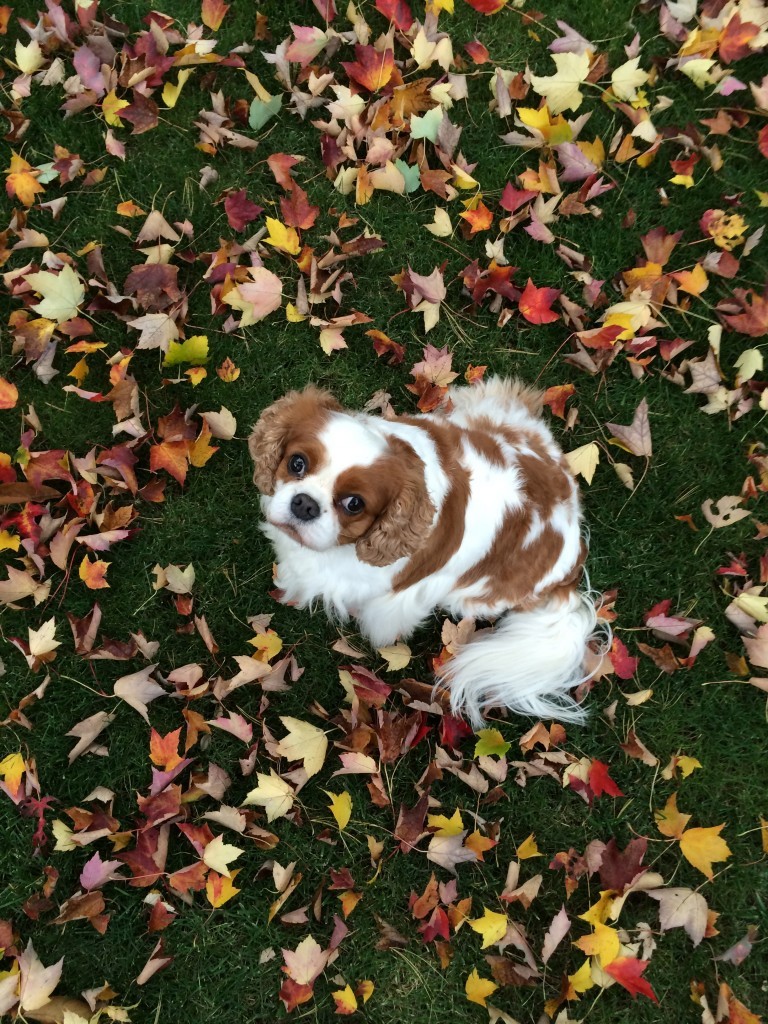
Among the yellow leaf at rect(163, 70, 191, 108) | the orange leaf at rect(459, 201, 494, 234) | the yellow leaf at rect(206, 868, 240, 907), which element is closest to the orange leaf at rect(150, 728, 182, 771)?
the yellow leaf at rect(206, 868, 240, 907)

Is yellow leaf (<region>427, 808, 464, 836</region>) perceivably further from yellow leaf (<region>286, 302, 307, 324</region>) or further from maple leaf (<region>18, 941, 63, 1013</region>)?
yellow leaf (<region>286, 302, 307, 324</region>)

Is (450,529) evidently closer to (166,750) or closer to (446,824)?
(446,824)

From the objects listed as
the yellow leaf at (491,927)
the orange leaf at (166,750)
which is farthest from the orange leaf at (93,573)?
the yellow leaf at (491,927)

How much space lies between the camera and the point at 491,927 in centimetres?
313

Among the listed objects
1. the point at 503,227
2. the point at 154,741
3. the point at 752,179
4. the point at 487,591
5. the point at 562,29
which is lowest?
the point at 154,741

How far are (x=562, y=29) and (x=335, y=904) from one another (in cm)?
514

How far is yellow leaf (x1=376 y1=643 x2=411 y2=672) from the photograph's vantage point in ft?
11.1

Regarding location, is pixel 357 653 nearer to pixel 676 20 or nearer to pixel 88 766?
pixel 88 766

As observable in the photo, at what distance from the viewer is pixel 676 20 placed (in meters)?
4.14

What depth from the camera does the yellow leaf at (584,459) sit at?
3.63 metres

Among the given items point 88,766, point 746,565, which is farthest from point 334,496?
point 746,565

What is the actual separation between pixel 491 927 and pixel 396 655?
134cm

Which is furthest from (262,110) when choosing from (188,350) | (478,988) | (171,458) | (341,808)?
(478,988)

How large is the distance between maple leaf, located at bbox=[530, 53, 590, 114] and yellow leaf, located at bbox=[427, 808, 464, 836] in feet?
13.3
